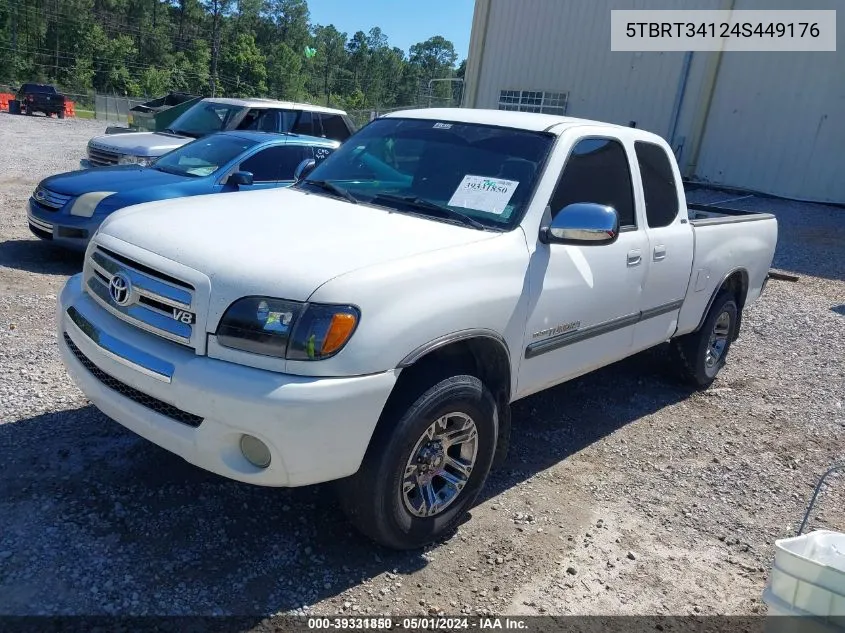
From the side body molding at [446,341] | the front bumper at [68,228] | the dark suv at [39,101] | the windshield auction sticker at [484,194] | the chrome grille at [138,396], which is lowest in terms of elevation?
the dark suv at [39,101]

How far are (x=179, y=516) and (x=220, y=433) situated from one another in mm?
855

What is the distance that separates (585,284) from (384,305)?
4.87ft

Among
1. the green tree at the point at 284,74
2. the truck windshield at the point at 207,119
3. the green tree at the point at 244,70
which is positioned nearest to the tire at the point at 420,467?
the truck windshield at the point at 207,119

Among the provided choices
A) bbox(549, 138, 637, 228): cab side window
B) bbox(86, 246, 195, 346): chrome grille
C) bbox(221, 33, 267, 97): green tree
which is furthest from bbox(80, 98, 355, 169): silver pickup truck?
bbox(221, 33, 267, 97): green tree

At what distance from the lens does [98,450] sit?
3717mm

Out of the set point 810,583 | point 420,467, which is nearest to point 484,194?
point 420,467

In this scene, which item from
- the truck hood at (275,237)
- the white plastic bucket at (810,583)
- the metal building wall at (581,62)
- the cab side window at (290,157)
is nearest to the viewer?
the white plastic bucket at (810,583)

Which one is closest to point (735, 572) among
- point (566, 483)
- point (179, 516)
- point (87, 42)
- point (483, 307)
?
point (566, 483)

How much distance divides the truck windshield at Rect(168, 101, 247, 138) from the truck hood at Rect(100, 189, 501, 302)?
8.32 meters

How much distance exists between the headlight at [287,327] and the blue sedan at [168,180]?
15.9 ft

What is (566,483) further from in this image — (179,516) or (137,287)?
(137,287)

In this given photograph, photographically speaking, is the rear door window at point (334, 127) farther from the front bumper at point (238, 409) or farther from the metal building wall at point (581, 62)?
the front bumper at point (238, 409)

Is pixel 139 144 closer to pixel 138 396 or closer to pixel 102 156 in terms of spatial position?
pixel 102 156

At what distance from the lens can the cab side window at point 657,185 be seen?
15.0 ft
